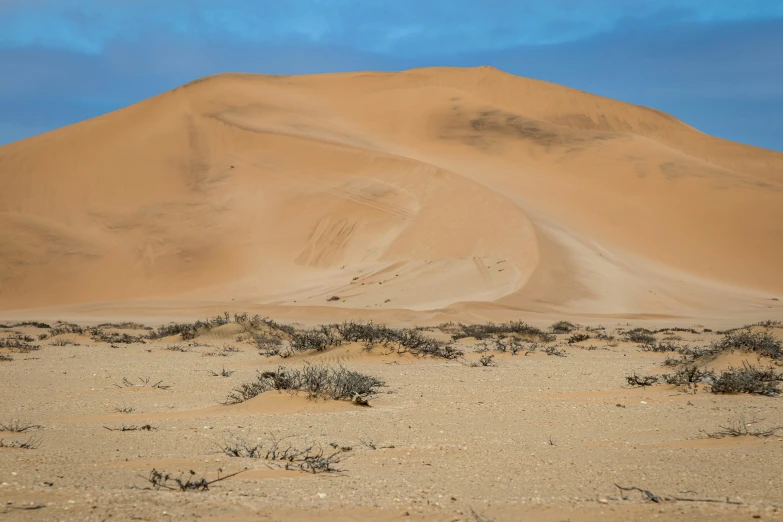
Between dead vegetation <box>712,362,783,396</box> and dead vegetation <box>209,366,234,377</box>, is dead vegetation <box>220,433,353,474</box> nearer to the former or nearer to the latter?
dead vegetation <box>712,362,783,396</box>

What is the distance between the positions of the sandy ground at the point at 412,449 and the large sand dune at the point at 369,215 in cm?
2021

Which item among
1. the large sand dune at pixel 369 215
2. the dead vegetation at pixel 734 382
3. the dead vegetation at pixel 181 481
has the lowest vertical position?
the dead vegetation at pixel 734 382

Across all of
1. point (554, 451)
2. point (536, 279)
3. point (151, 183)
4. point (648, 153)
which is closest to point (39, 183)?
point (151, 183)

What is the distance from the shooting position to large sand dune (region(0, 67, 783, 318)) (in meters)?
35.5

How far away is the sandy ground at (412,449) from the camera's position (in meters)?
3.95

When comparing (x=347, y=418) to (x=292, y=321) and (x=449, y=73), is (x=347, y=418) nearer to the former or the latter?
(x=292, y=321)

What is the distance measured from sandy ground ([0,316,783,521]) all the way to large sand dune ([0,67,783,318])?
796 inches

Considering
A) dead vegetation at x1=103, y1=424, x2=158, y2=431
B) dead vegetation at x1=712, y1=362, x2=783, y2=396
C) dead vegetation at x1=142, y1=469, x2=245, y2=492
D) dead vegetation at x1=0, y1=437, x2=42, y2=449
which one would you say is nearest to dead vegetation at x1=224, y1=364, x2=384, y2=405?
dead vegetation at x1=103, y1=424, x2=158, y2=431

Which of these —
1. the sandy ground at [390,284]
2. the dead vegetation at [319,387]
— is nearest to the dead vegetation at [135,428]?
the sandy ground at [390,284]

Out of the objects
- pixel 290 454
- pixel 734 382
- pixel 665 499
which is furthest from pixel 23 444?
pixel 734 382

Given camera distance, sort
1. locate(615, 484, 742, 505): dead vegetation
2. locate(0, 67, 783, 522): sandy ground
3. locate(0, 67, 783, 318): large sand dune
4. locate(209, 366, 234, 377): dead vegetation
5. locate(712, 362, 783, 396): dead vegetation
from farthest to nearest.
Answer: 1. locate(0, 67, 783, 318): large sand dune
2. locate(209, 366, 234, 377): dead vegetation
3. locate(712, 362, 783, 396): dead vegetation
4. locate(0, 67, 783, 522): sandy ground
5. locate(615, 484, 742, 505): dead vegetation

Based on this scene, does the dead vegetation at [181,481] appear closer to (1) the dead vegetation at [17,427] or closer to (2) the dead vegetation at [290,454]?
(2) the dead vegetation at [290,454]

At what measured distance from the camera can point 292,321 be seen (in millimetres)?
28094

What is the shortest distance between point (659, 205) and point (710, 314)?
16.0 meters
